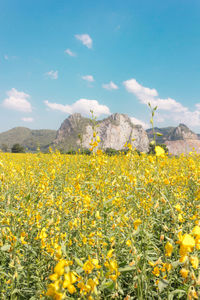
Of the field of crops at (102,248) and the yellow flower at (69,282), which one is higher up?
the yellow flower at (69,282)

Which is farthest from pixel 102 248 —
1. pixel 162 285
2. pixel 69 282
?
pixel 69 282

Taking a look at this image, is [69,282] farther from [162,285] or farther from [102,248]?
[102,248]

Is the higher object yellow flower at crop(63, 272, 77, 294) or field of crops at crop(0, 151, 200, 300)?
yellow flower at crop(63, 272, 77, 294)

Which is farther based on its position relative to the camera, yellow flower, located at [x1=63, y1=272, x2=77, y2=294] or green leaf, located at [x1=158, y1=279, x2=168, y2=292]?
green leaf, located at [x1=158, y1=279, x2=168, y2=292]

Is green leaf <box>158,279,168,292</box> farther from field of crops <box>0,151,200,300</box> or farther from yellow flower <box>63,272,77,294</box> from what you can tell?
yellow flower <box>63,272,77,294</box>

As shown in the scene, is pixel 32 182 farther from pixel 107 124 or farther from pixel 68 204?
pixel 107 124

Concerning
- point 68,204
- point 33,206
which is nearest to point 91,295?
point 68,204

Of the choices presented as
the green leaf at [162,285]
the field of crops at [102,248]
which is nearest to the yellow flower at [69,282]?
the field of crops at [102,248]

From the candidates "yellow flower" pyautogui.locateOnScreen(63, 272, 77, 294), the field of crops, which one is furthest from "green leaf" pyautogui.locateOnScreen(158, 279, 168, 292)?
"yellow flower" pyautogui.locateOnScreen(63, 272, 77, 294)

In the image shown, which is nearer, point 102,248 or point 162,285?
point 162,285

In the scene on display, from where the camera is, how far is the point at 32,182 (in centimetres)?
294

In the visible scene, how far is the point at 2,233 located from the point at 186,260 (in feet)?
5.75

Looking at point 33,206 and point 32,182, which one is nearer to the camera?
point 33,206

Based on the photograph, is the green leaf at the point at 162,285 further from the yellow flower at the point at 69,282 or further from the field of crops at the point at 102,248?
the yellow flower at the point at 69,282
